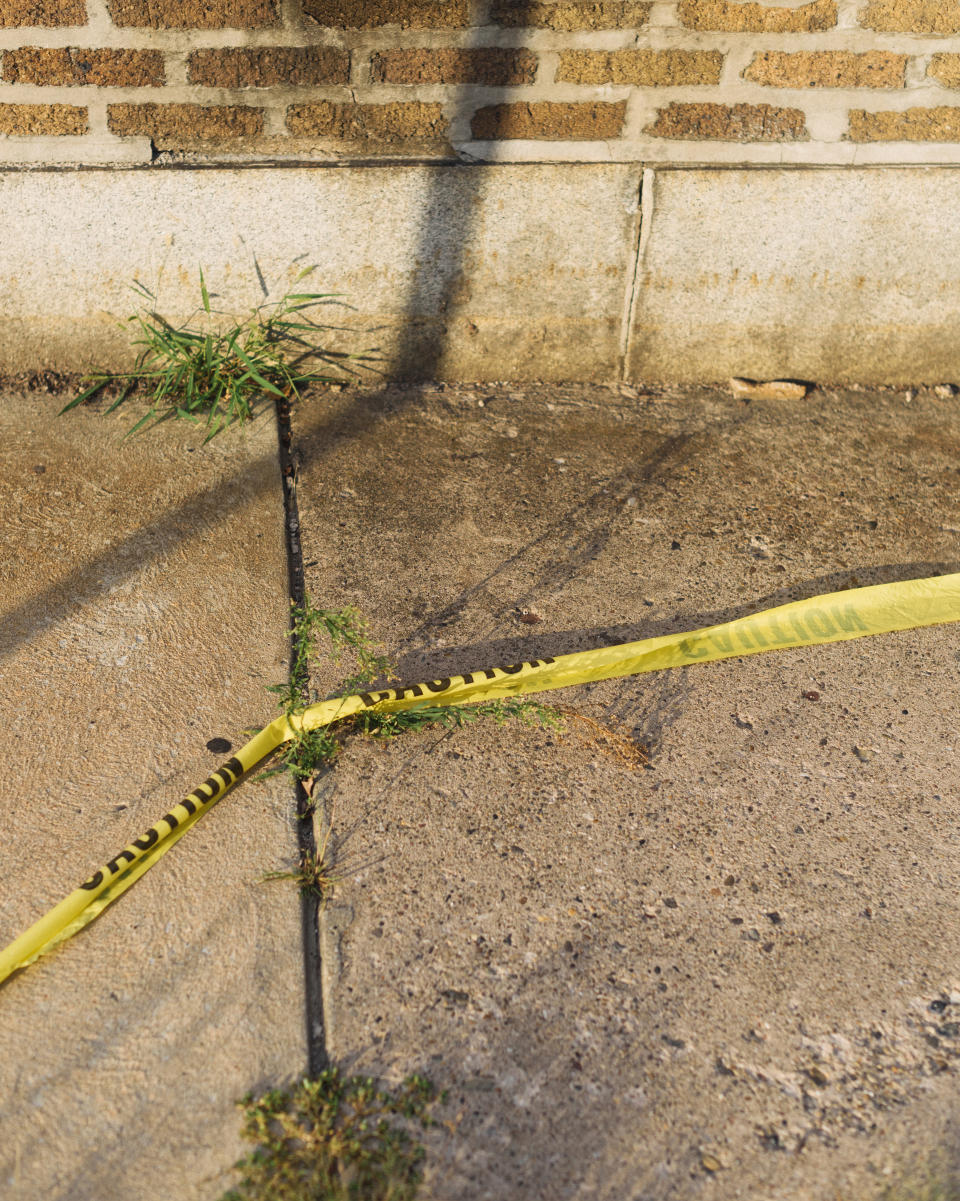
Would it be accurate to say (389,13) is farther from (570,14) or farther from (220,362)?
(220,362)

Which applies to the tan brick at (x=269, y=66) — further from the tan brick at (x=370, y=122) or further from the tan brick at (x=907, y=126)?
the tan brick at (x=907, y=126)

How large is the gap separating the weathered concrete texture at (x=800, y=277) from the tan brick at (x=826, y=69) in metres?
0.25

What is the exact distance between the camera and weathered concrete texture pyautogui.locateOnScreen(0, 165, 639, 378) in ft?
10.0

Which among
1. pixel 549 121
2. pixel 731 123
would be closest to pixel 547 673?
pixel 549 121

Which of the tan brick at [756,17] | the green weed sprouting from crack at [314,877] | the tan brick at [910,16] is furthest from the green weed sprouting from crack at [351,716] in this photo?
the tan brick at [910,16]

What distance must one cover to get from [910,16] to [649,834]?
2559mm

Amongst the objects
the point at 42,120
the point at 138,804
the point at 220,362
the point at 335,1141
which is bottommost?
the point at 335,1141

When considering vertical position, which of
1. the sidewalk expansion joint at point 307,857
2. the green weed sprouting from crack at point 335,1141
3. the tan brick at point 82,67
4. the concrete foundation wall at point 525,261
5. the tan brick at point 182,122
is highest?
the tan brick at point 82,67

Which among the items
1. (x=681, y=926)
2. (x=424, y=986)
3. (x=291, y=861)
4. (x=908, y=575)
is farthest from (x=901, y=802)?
(x=291, y=861)

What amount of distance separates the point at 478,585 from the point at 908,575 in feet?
3.72

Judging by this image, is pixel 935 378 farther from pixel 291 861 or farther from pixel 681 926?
pixel 291 861

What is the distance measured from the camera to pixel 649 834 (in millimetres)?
2012

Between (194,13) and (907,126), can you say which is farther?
(907,126)

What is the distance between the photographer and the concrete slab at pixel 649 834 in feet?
5.20
